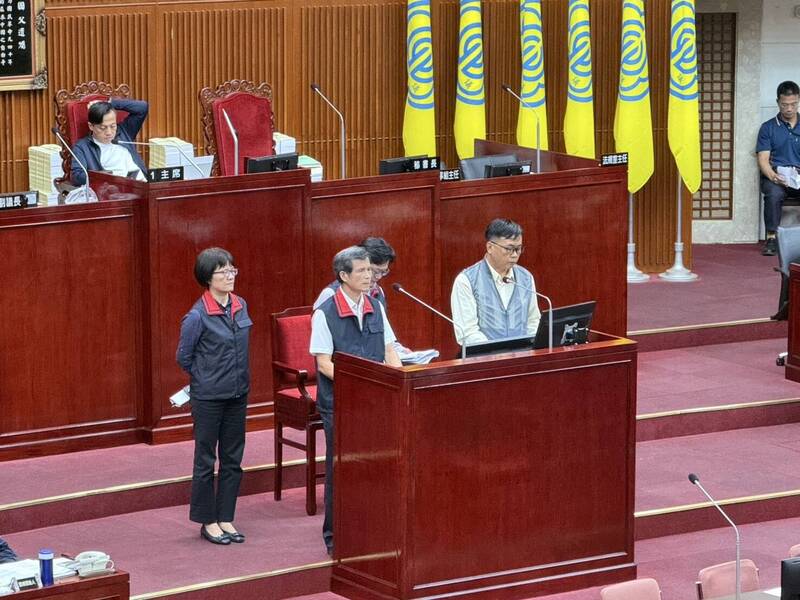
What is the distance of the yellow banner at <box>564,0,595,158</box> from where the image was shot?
37.4 feet

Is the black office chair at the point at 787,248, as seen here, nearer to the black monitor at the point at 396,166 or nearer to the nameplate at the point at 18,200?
the black monitor at the point at 396,166

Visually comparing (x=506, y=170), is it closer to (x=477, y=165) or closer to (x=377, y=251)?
(x=477, y=165)

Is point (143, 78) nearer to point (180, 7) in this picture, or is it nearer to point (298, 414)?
point (180, 7)

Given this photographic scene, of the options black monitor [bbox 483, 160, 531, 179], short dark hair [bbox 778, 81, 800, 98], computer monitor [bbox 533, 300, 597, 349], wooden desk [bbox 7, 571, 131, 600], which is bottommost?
wooden desk [bbox 7, 571, 131, 600]

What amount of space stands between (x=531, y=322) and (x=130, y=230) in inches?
77.4

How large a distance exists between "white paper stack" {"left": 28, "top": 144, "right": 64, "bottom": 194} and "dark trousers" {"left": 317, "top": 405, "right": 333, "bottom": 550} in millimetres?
3209

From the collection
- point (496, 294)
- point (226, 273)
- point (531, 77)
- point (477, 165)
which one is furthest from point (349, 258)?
point (531, 77)

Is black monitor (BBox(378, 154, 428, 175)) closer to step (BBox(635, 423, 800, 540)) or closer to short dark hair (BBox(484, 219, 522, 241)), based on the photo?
short dark hair (BBox(484, 219, 522, 241))

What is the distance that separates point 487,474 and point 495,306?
97 cm

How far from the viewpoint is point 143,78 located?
10.6 m

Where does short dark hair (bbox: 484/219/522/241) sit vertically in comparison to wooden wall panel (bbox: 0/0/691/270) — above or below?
below

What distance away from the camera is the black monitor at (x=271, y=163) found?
8.78 meters

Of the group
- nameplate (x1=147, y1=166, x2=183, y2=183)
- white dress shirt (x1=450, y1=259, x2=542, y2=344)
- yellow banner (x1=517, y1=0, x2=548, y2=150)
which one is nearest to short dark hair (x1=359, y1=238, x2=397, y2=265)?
white dress shirt (x1=450, y1=259, x2=542, y2=344)

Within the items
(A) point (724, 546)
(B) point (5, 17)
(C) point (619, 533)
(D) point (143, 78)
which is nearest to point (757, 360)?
(A) point (724, 546)
